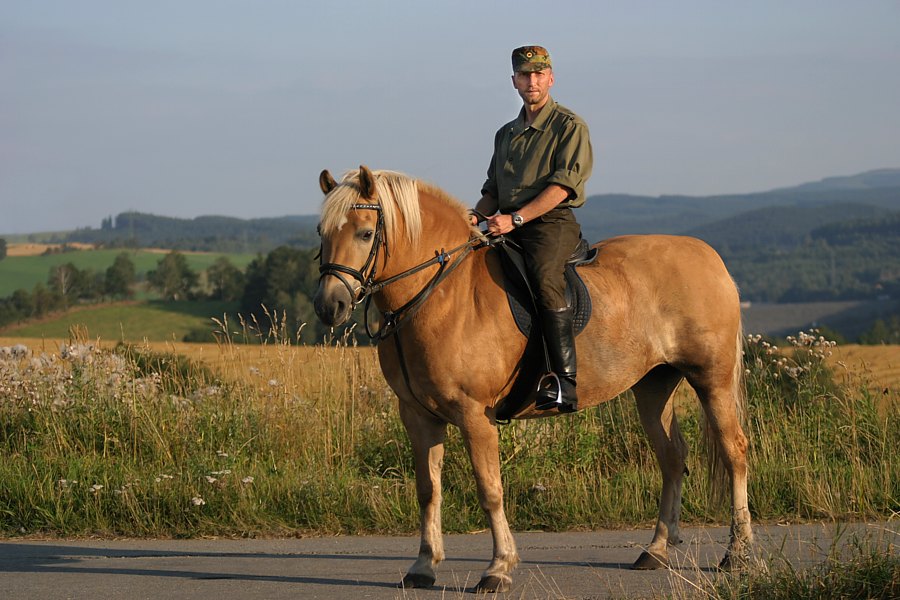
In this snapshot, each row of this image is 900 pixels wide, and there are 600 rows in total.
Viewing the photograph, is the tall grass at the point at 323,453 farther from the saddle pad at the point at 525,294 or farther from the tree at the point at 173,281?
the tree at the point at 173,281

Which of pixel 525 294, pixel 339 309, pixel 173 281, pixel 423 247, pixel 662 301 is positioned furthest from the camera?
pixel 173 281

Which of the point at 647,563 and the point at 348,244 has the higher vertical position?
the point at 348,244

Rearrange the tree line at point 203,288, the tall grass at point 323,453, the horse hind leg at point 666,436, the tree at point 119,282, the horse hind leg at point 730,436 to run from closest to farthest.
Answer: the horse hind leg at point 730,436 < the horse hind leg at point 666,436 < the tall grass at point 323,453 < the tree line at point 203,288 < the tree at point 119,282

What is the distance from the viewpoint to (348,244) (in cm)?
631

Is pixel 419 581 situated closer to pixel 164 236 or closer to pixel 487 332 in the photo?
pixel 487 332

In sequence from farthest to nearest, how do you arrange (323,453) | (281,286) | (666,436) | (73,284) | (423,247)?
(73,284) → (281,286) → (323,453) → (666,436) → (423,247)

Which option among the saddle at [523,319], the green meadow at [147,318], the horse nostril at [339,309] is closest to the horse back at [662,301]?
the saddle at [523,319]

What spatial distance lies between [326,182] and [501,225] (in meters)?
1.11

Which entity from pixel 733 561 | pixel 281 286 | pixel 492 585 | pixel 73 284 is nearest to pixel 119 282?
pixel 73 284

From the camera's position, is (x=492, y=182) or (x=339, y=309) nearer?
(x=339, y=309)

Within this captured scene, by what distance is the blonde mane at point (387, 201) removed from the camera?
6336 mm

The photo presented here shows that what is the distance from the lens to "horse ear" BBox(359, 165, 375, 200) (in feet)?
20.7

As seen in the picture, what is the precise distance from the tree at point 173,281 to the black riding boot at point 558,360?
37.8 metres

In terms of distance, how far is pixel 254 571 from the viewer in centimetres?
734
